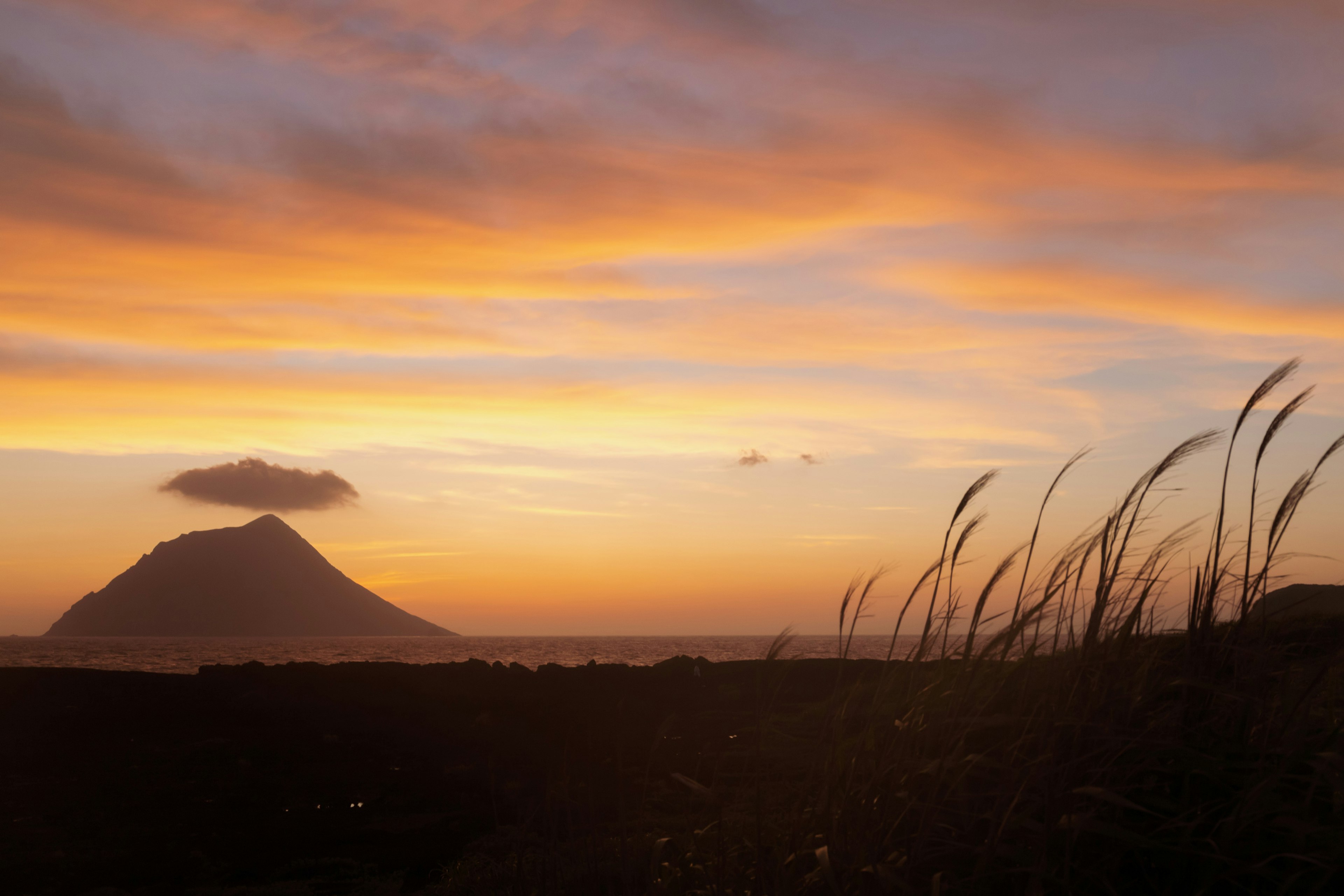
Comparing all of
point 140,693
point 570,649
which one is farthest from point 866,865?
point 570,649

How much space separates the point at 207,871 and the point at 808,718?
6.29 m

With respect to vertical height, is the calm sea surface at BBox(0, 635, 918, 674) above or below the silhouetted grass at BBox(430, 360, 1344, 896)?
below

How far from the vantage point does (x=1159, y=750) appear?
9.55 ft

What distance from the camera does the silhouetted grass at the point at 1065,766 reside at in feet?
8.95

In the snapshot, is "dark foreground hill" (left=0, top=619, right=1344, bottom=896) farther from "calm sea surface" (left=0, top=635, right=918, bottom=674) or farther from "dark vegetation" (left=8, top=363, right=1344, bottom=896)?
"calm sea surface" (left=0, top=635, right=918, bottom=674)

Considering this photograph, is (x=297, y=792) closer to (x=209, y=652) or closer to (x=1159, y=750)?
(x=1159, y=750)

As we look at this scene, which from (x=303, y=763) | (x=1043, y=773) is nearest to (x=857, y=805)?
(x=1043, y=773)

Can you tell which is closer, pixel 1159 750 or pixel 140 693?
pixel 1159 750

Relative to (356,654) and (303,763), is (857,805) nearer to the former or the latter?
(303,763)

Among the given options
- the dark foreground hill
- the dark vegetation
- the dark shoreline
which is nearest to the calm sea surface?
the dark shoreline

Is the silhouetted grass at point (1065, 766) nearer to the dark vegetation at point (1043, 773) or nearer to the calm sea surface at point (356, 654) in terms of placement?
the dark vegetation at point (1043, 773)

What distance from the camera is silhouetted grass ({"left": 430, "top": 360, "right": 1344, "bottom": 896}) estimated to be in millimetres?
2727

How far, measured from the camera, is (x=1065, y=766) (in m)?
2.69

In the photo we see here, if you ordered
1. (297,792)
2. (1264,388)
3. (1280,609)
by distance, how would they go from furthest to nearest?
(297,792) → (1280,609) → (1264,388)
